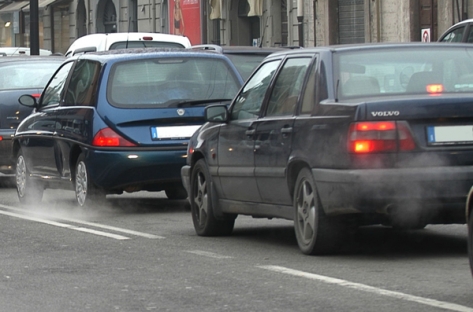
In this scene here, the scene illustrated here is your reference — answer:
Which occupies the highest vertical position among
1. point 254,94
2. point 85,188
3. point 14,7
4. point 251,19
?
point 14,7

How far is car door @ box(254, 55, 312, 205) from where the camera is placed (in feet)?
32.1

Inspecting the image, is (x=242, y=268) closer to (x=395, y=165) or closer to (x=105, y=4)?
(x=395, y=165)

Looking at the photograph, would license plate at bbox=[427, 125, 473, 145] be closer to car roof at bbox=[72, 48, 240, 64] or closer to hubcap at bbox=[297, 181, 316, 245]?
hubcap at bbox=[297, 181, 316, 245]

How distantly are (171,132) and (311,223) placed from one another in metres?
4.42

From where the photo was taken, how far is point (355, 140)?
8859 millimetres

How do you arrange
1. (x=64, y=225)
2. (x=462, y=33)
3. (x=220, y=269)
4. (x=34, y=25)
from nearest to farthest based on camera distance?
(x=220, y=269), (x=64, y=225), (x=462, y=33), (x=34, y=25)

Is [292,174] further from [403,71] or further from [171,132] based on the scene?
[171,132]

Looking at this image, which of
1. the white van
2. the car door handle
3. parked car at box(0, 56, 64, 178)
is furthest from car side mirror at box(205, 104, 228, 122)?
the white van

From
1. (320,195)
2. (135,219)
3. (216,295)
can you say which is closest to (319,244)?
(320,195)

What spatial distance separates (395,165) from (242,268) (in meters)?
1.16

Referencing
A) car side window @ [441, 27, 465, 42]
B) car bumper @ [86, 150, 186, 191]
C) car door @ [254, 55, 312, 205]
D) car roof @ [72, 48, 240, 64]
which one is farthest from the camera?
car side window @ [441, 27, 465, 42]

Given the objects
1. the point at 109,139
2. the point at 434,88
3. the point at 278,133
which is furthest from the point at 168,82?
the point at 434,88

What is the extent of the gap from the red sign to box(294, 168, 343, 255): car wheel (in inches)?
1456

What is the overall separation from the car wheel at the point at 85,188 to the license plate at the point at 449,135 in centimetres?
549
